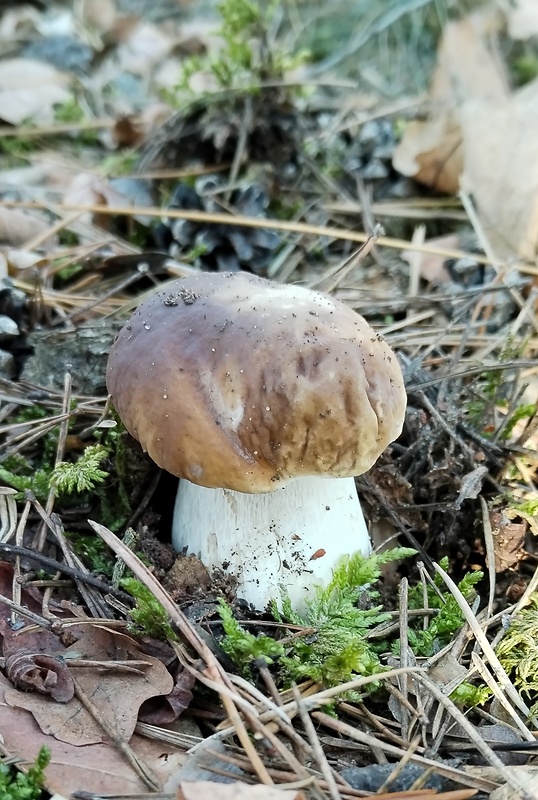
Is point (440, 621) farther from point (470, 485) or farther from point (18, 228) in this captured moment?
point (18, 228)

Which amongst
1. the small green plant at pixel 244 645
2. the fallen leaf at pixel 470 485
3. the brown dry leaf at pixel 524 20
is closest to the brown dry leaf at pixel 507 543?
the fallen leaf at pixel 470 485

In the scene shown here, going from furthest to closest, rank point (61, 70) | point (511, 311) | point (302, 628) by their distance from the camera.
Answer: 1. point (61, 70)
2. point (511, 311)
3. point (302, 628)

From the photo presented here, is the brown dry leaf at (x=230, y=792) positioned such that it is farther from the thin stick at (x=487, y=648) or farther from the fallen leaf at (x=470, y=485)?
the fallen leaf at (x=470, y=485)

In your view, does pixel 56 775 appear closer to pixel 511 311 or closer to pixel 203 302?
pixel 203 302

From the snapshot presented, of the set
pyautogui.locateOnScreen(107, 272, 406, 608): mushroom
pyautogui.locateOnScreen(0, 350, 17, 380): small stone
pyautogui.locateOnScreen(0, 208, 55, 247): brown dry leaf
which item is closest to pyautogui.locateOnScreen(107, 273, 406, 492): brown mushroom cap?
pyautogui.locateOnScreen(107, 272, 406, 608): mushroom

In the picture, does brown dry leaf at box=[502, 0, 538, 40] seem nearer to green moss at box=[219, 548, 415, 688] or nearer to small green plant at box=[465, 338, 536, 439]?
small green plant at box=[465, 338, 536, 439]

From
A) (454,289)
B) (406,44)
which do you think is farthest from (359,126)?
(406,44)
